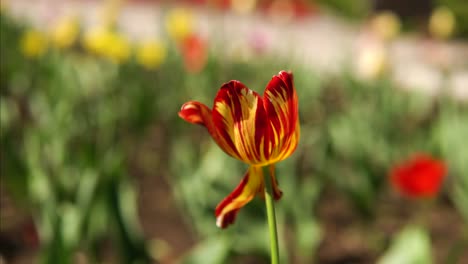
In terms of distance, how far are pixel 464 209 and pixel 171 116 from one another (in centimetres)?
148

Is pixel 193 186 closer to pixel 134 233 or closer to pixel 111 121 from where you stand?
pixel 134 233

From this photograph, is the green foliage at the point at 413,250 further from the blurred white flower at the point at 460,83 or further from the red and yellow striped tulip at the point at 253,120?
the blurred white flower at the point at 460,83

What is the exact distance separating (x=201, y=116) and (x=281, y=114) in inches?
3.0

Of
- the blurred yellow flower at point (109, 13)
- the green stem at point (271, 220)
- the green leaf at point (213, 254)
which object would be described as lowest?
the green leaf at point (213, 254)

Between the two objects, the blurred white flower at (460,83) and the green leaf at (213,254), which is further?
the blurred white flower at (460,83)

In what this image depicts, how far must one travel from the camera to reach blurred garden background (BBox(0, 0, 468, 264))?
1.59m

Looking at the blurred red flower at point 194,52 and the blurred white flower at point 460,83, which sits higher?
the blurred red flower at point 194,52

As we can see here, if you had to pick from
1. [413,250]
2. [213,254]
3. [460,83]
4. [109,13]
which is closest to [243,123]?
[213,254]

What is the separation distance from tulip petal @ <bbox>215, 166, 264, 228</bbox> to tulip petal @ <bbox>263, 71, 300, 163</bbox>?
0.03 meters

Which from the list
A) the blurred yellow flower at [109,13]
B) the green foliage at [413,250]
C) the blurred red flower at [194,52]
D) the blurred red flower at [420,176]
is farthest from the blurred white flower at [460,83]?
the green foliage at [413,250]

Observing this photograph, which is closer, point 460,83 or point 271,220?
point 271,220

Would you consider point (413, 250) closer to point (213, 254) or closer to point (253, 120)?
point (213, 254)

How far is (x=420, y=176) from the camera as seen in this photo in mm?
1805

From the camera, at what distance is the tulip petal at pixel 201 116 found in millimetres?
634
